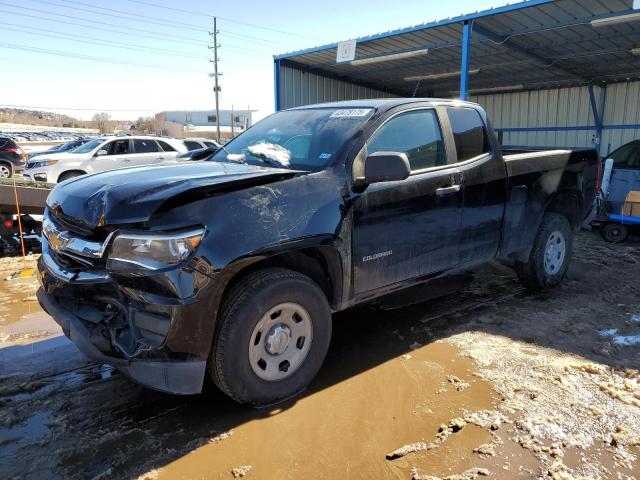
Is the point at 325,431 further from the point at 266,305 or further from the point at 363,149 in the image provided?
the point at 363,149

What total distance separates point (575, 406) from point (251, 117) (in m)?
90.2

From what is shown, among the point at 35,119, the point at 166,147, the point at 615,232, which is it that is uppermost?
the point at 35,119

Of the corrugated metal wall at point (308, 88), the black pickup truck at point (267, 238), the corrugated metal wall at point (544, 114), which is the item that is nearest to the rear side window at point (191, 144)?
the corrugated metal wall at point (308, 88)

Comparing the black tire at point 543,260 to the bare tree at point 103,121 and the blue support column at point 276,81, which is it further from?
the bare tree at point 103,121

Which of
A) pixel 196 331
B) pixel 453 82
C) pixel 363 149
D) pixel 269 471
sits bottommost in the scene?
pixel 269 471

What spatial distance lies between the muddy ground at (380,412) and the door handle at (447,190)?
1261 mm

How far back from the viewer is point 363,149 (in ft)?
11.6

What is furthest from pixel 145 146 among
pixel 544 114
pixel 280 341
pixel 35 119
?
pixel 35 119

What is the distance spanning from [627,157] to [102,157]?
12.5m

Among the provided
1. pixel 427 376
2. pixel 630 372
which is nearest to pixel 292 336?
pixel 427 376

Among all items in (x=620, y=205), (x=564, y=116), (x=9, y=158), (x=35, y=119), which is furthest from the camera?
(x=35, y=119)

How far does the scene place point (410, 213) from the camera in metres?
→ 3.76

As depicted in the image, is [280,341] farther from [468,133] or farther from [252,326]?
[468,133]

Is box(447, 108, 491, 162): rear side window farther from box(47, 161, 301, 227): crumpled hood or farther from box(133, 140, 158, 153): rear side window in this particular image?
box(133, 140, 158, 153): rear side window
